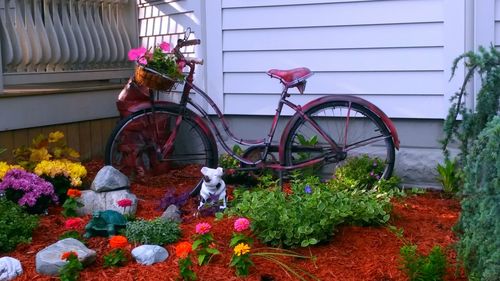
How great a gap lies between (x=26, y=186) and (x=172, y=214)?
100 cm

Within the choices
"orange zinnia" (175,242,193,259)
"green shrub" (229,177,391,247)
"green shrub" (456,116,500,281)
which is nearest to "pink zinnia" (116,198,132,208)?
"green shrub" (229,177,391,247)

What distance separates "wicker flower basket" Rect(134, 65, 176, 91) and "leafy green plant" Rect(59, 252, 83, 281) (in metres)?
1.98

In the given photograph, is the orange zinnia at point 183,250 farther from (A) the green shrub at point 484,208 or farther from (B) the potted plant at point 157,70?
(B) the potted plant at point 157,70

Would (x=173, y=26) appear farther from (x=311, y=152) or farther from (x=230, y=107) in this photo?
(x=311, y=152)

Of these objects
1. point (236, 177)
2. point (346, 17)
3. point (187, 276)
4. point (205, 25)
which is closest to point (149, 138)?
point (236, 177)

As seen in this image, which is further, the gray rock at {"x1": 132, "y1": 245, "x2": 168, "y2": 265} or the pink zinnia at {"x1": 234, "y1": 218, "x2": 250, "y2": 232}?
the pink zinnia at {"x1": 234, "y1": 218, "x2": 250, "y2": 232}

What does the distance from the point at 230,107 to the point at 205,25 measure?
733 millimetres

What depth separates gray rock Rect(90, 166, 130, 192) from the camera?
4.77m

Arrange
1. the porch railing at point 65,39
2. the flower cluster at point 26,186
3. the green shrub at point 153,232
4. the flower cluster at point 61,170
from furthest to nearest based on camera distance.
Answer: the porch railing at point 65,39, the flower cluster at point 61,170, the flower cluster at point 26,186, the green shrub at point 153,232

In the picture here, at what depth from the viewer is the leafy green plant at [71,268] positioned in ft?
10.9

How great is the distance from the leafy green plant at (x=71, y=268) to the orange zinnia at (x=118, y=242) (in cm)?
32

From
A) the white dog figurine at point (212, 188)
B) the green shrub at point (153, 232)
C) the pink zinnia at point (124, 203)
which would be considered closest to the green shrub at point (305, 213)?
the white dog figurine at point (212, 188)

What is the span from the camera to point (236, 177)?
539 centimetres

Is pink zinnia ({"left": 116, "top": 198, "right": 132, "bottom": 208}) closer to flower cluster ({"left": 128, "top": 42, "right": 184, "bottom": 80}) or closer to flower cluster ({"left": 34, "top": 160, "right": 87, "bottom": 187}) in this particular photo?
flower cluster ({"left": 34, "top": 160, "right": 87, "bottom": 187})
